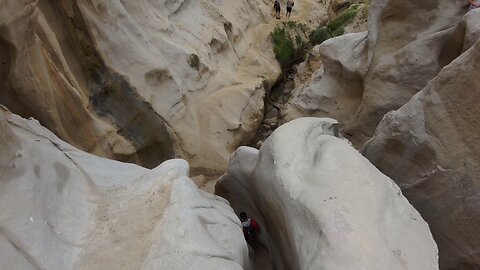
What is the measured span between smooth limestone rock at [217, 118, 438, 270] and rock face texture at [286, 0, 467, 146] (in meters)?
2.29

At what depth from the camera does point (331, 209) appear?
3.35 m

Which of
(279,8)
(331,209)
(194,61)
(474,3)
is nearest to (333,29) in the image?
(279,8)

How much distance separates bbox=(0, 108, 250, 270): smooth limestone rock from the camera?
10.2ft

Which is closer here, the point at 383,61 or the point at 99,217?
the point at 99,217

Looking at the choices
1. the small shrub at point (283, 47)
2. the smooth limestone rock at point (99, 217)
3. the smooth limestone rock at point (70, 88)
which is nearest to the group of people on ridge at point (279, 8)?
the small shrub at point (283, 47)

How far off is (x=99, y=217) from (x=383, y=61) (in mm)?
4992

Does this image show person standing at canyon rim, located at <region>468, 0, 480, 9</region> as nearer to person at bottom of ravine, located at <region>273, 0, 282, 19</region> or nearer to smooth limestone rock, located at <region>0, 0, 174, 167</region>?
smooth limestone rock, located at <region>0, 0, 174, 167</region>

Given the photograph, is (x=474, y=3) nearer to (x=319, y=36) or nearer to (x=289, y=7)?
(x=319, y=36)

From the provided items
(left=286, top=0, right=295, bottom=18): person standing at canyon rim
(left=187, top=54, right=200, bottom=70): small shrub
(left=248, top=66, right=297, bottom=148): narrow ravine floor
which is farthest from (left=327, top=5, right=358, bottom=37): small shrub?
(left=187, top=54, right=200, bottom=70): small shrub

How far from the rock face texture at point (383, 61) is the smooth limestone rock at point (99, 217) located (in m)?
3.68

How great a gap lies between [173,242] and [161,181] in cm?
78

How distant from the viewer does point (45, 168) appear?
3.77 meters

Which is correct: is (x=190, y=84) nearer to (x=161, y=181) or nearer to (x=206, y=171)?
(x=206, y=171)

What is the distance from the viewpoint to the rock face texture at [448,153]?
3936 millimetres
